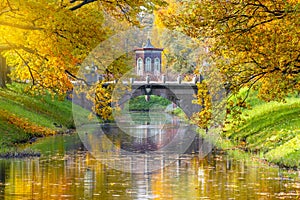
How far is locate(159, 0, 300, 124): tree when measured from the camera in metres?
24.4

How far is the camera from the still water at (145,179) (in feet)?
76.0

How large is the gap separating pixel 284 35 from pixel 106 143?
2154cm

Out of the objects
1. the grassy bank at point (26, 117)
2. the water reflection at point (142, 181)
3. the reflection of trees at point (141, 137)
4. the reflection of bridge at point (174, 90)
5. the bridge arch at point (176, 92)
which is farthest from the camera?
the bridge arch at point (176, 92)

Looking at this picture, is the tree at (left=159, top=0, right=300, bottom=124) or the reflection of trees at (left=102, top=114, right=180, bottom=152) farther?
the reflection of trees at (left=102, top=114, right=180, bottom=152)

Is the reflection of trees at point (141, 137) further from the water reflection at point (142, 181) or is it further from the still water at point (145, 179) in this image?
the water reflection at point (142, 181)

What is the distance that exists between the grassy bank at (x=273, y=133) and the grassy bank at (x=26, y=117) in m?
10.6

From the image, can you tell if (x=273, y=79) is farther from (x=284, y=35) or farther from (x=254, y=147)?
(x=254, y=147)

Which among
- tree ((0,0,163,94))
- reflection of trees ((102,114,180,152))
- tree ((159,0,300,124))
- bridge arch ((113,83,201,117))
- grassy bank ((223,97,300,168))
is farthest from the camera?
bridge arch ((113,83,201,117))

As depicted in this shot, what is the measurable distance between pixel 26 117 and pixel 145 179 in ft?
75.7

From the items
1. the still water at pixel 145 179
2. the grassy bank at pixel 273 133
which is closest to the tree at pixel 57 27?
the still water at pixel 145 179

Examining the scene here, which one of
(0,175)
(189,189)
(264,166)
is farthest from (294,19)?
(0,175)

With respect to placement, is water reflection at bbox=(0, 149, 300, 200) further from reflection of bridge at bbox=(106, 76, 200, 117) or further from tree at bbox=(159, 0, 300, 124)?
reflection of bridge at bbox=(106, 76, 200, 117)

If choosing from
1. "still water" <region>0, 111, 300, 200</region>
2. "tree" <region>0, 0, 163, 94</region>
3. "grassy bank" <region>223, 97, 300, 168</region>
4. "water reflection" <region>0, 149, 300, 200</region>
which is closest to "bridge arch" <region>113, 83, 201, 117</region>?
"grassy bank" <region>223, 97, 300, 168</region>

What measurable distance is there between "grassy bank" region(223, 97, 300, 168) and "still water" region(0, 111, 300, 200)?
2.82ft
